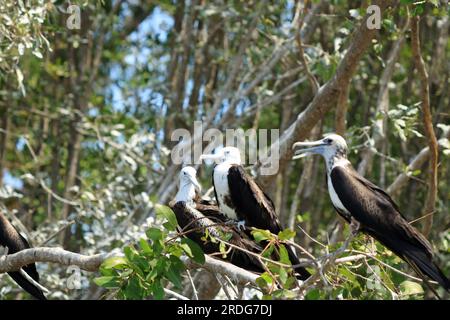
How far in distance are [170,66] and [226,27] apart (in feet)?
2.66

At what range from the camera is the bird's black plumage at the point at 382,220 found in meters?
4.88

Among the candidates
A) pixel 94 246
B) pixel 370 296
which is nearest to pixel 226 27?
pixel 94 246

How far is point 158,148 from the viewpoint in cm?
858

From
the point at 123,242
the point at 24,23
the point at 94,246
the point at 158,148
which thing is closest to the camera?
the point at 24,23

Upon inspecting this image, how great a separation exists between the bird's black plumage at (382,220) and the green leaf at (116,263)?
1.29 m

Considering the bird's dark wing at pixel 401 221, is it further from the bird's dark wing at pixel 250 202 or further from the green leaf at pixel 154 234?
the green leaf at pixel 154 234

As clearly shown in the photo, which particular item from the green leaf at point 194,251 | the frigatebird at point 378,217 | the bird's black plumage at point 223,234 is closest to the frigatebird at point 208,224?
the bird's black plumage at point 223,234

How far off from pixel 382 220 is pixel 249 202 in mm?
902

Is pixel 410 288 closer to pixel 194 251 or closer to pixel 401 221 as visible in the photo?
pixel 401 221

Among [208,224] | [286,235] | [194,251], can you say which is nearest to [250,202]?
[208,224]

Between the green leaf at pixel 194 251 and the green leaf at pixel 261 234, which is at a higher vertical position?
the green leaf at pixel 261 234

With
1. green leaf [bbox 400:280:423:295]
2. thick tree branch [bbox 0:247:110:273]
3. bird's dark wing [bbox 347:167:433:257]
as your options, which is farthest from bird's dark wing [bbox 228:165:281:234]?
green leaf [bbox 400:280:423:295]
